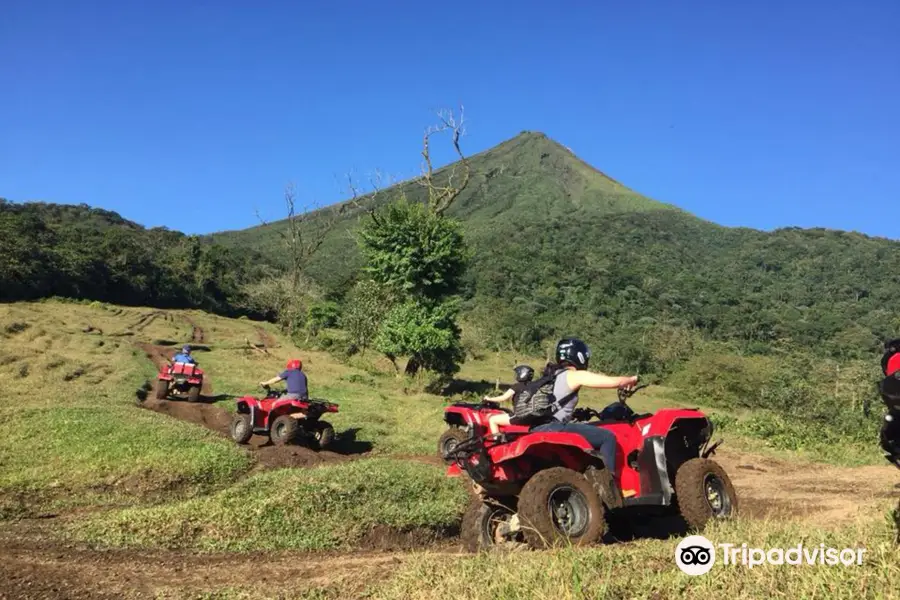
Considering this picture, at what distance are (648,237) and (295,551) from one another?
433ft

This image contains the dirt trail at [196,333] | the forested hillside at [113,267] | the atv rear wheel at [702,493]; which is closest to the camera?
the atv rear wheel at [702,493]

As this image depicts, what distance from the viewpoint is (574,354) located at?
240 inches

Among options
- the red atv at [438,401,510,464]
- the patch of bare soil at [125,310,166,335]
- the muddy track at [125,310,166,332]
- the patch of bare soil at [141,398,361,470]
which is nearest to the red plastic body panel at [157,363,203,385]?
the patch of bare soil at [141,398,361,470]

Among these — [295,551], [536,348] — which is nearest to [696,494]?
[295,551]

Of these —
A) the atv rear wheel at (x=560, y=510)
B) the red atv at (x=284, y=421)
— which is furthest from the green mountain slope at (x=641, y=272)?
the atv rear wheel at (x=560, y=510)

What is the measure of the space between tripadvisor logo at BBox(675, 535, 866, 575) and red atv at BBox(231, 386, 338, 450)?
32.0ft

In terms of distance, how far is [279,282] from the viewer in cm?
5956

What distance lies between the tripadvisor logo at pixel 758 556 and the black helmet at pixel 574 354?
2.31 meters

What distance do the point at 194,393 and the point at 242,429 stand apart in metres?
5.05

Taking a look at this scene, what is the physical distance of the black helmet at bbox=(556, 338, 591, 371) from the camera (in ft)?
19.9

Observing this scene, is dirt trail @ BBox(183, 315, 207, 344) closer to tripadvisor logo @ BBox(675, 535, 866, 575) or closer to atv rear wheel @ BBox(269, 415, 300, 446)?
atv rear wheel @ BBox(269, 415, 300, 446)

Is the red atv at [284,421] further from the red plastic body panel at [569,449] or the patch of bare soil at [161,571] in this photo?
the red plastic body panel at [569,449]

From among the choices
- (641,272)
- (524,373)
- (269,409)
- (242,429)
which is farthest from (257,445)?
(641,272)

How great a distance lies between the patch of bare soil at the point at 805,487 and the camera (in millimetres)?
7160
